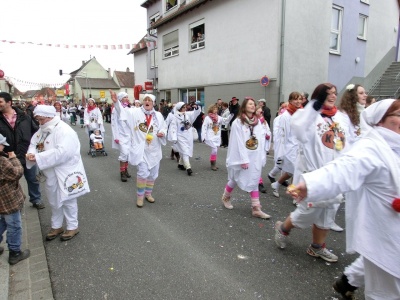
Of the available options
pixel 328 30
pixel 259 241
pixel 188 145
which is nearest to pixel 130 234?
pixel 259 241

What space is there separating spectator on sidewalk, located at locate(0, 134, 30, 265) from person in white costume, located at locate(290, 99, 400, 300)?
2.94 m

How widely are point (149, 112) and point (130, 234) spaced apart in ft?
7.43

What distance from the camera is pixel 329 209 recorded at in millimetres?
3234

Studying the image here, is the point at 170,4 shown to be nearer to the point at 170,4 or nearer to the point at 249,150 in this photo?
the point at 170,4

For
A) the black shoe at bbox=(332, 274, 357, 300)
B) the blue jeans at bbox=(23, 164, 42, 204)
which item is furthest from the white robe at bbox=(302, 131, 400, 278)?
the blue jeans at bbox=(23, 164, 42, 204)

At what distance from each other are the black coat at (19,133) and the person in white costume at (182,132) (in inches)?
148

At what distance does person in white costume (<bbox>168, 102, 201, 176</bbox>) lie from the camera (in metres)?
7.94

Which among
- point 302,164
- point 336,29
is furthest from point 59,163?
point 336,29

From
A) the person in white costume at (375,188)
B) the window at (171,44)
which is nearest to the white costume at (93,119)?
the person in white costume at (375,188)

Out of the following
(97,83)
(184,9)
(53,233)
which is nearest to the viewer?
(53,233)

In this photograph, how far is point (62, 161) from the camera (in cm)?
370

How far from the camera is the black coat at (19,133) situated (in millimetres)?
4523

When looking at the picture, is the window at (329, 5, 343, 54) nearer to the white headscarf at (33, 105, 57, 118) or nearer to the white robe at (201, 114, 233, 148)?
the white robe at (201, 114, 233, 148)

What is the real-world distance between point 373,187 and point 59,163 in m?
3.38
